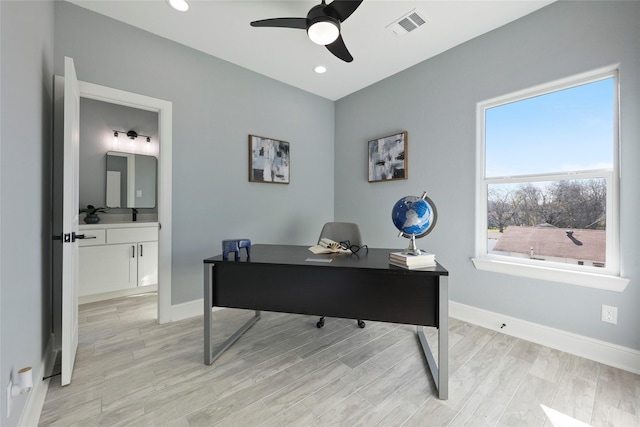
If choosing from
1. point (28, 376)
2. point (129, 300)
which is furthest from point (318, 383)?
point (129, 300)

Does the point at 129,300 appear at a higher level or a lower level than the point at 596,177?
lower

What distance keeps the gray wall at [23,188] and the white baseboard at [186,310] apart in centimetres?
87

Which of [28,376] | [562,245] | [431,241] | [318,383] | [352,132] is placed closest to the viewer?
[28,376]

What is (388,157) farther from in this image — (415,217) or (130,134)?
(130,134)

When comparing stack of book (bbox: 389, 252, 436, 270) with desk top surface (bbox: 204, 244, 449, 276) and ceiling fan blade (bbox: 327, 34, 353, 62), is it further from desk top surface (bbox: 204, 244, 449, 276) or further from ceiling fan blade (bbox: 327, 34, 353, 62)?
ceiling fan blade (bbox: 327, 34, 353, 62)

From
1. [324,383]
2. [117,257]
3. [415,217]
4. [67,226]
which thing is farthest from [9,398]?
[117,257]

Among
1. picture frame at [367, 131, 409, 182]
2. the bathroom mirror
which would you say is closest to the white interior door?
the bathroom mirror

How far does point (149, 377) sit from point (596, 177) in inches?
136

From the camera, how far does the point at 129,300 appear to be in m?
3.06

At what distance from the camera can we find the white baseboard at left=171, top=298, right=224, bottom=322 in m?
2.51

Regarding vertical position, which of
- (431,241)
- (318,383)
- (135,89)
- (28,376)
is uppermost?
(135,89)

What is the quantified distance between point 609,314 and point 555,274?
14.5 inches

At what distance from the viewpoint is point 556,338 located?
2016 mm

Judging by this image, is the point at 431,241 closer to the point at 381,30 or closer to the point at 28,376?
the point at 381,30
